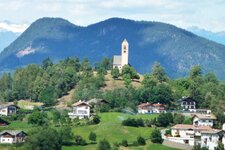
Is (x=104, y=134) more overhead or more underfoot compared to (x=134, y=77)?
more underfoot

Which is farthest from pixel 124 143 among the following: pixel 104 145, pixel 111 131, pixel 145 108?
pixel 145 108

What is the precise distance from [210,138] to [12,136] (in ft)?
59.3

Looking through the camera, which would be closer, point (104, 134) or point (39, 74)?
point (104, 134)

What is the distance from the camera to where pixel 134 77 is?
94.8 m

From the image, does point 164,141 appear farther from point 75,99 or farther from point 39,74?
point 39,74

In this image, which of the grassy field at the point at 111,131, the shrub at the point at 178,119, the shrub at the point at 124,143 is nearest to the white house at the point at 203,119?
the shrub at the point at 178,119

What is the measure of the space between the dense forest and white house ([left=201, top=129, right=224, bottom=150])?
9404 mm

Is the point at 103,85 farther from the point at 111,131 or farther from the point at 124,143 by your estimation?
the point at 124,143

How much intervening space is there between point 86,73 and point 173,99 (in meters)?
16.2

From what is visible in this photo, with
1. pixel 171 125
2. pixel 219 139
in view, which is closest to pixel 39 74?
pixel 171 125

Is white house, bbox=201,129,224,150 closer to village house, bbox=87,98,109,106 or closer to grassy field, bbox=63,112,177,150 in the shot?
grassy field, bbox=63,112,177,150

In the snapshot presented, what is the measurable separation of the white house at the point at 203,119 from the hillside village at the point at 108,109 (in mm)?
101

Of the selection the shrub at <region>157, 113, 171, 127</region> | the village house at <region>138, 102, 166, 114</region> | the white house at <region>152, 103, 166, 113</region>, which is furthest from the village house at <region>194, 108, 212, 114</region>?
the shrub at <region>157, 113, 171, 127</region>

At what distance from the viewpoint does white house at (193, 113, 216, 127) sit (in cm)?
7056
